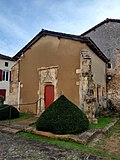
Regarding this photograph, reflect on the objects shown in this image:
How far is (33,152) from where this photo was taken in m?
5.54

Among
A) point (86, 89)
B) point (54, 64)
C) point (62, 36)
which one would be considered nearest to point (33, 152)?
point (86, 89)

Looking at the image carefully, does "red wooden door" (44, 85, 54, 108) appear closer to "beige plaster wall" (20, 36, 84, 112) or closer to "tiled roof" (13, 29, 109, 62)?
"beige plaster wall" (20, 36, 84, 112)

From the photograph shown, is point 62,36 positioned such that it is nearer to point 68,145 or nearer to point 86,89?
point 86,89

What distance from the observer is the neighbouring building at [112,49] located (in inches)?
660

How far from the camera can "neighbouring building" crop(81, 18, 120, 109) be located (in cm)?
1677

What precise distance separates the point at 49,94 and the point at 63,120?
4924mm

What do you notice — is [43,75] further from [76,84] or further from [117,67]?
[117,67]

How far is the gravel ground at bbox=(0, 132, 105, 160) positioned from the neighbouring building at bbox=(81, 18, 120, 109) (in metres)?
11.9

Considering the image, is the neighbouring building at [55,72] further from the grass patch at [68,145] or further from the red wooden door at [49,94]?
the grass patch at [68,145]

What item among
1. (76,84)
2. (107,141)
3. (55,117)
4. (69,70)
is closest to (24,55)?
(69,70)

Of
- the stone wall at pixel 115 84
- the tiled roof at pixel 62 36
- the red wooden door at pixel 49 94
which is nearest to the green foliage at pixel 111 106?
the stone wall at pixel 115 84

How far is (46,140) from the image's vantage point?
22.5 feet

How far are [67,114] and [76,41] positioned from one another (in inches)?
207

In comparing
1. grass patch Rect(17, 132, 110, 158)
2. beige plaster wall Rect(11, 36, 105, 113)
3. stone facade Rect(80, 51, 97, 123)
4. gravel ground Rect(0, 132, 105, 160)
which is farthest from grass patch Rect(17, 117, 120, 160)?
beige plaster wall Rect(11, 36, 105, 113)
